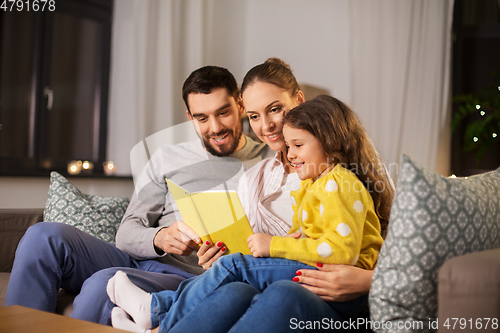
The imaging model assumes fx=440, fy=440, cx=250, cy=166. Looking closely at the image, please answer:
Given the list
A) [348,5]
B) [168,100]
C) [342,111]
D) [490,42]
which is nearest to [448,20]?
[490,42]

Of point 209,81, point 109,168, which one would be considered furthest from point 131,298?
point 109,168

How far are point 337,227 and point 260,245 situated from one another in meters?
0.21

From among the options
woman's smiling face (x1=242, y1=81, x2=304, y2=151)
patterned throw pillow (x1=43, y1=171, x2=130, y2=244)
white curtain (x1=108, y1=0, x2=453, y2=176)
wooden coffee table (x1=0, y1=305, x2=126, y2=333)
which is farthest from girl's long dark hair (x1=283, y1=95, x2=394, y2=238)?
white curtain (x1=108, y1=0, x2=453, y2=176)

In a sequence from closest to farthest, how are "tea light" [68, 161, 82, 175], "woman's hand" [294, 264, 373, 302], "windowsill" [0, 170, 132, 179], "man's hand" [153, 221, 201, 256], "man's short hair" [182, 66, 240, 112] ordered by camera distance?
"woman's hand" [294, 264, 373, 302] < "man's hand" [153, 221, 201, 256] < "man's short hair" [182, 66, 240, 112] < "windowsill" [0, 170, 132, 179] < "tea light" [68, 161, 82, 175]

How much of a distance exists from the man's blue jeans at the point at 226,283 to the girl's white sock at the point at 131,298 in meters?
0.02

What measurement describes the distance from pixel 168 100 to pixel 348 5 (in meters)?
1.42

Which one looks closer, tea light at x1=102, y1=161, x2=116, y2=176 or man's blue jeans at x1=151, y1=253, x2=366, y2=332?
man's blue jeans at x1=151, y1=253, x2=366, y2=332

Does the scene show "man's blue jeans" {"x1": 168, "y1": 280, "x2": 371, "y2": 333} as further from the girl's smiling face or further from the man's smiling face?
the man's smiling face

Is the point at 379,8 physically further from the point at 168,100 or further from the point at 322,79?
the point at 168,100

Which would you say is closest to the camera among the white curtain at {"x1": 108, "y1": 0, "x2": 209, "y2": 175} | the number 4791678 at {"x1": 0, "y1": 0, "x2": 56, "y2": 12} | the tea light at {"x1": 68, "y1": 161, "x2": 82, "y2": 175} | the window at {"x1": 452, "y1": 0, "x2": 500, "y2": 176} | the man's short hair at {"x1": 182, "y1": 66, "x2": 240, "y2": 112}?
the man's short hair at {"x1": 182, "y1": 66, "x2": 240, "y2": 112}

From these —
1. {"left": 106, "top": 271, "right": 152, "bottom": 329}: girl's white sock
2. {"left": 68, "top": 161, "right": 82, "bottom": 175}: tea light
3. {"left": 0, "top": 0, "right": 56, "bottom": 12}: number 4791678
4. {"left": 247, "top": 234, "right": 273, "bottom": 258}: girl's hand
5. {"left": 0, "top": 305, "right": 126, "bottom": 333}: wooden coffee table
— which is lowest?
{"left": 106, "top": 271, "right": 152, "bottom": 329}: girl's white sock

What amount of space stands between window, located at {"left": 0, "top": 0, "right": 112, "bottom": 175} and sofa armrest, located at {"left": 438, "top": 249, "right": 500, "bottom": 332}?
226cm

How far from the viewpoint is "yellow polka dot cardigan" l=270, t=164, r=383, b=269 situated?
Result: 1076 mm

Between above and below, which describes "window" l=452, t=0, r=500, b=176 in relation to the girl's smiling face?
above
